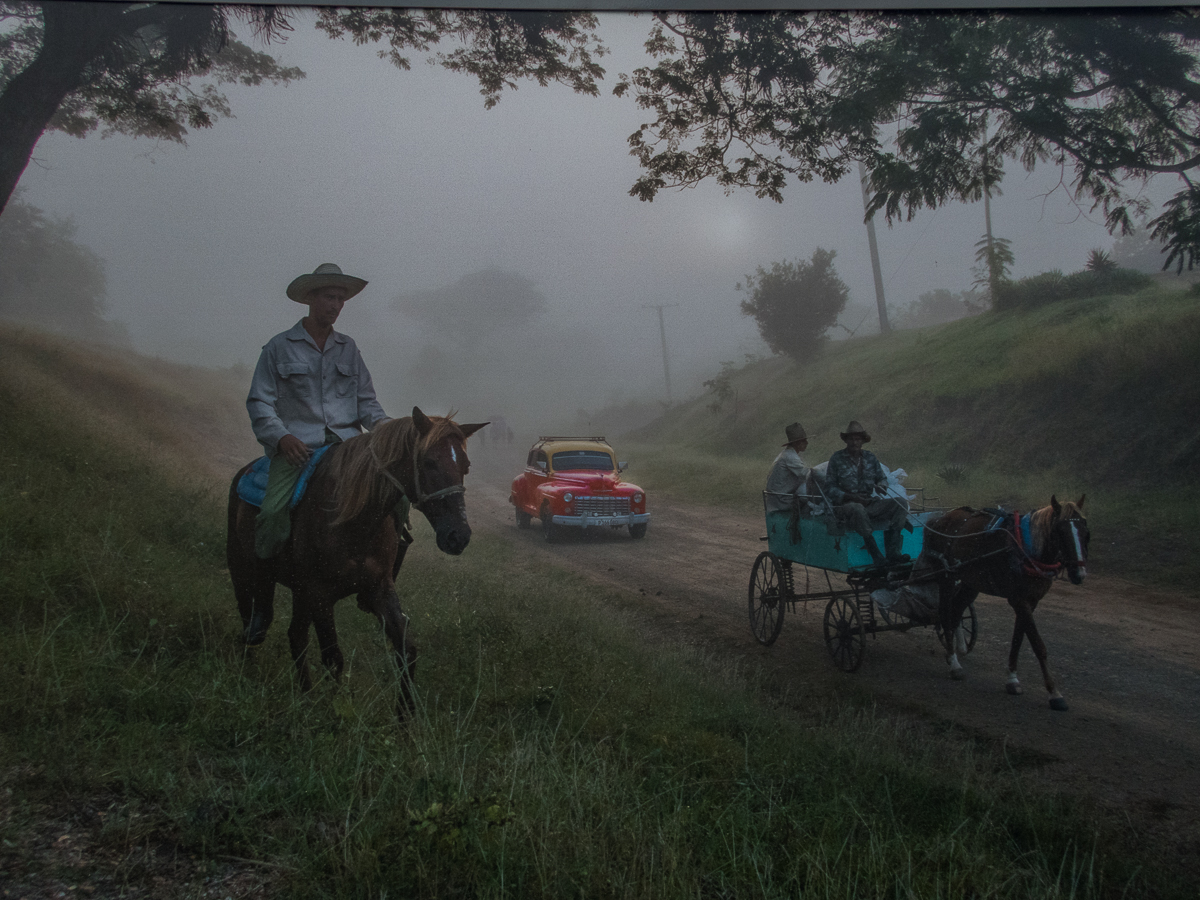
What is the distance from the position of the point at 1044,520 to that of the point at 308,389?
509 centimetres

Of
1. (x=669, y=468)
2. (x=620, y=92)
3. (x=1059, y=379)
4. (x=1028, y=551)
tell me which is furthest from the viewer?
(x=669, y=468)

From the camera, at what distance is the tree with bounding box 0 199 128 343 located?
19.1 feet

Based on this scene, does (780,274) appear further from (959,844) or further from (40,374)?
(40,374)

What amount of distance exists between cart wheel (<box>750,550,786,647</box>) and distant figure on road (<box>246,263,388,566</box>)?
3844mm

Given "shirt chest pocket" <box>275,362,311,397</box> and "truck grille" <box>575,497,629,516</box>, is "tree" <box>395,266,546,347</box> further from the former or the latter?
"truck grille" <box>575,497,629,516</box>

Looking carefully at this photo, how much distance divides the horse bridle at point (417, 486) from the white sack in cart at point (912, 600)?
12.7ft

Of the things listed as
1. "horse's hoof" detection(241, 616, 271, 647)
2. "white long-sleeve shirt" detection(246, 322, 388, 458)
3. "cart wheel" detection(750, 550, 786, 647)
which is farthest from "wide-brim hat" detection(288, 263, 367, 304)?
"cart wheel" detection(750, 550, 786, 647)

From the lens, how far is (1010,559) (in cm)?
527

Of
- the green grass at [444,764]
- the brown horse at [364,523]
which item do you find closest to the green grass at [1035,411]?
the green grass at [444,764]

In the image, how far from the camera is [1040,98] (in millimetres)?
6441

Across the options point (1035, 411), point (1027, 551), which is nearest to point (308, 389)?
point (1027, 551)

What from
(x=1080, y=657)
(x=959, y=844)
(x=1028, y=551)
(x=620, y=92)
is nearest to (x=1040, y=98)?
(x=620, y=92)

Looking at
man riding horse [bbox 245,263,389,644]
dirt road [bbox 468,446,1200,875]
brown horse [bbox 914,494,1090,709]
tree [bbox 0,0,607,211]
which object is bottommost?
dirt road [bbox 468,446,1200,875]

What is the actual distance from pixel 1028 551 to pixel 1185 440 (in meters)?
3.93
